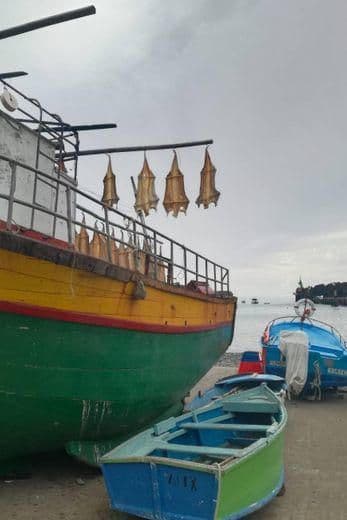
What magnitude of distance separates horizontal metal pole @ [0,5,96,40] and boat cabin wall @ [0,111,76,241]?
135 centimetres

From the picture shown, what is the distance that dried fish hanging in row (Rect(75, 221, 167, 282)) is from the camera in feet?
22.6

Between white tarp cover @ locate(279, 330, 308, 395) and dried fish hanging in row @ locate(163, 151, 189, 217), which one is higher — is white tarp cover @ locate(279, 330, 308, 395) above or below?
below

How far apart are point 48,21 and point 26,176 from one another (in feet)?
8.05

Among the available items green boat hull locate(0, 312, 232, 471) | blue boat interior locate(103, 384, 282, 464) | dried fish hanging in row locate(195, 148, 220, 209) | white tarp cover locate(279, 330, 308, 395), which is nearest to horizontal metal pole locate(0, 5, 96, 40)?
green boat hull locate(0, 312, 232, 471)

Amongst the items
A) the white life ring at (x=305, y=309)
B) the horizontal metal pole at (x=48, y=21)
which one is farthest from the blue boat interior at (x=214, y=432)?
the white life ring at (x=305, y=309)

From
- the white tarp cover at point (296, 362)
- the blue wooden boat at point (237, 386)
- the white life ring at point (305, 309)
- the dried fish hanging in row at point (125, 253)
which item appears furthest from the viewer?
the white life ring at point (305, 309)

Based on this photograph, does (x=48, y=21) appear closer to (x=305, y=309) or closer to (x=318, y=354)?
(x=318, y=354)

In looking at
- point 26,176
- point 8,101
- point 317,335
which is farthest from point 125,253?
point 317,335

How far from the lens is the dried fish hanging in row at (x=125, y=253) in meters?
6.88

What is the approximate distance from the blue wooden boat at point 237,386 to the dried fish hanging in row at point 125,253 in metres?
2.30

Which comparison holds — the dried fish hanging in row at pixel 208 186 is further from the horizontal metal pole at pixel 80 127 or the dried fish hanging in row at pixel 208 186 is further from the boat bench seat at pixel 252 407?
the boat bench seat at pixel 252 407

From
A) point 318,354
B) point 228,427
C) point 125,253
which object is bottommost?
point 228,427

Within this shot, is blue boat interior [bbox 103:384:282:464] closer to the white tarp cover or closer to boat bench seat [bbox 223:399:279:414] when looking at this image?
boat bench seat [bbox 223:399:279:414]

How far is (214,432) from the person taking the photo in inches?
263
